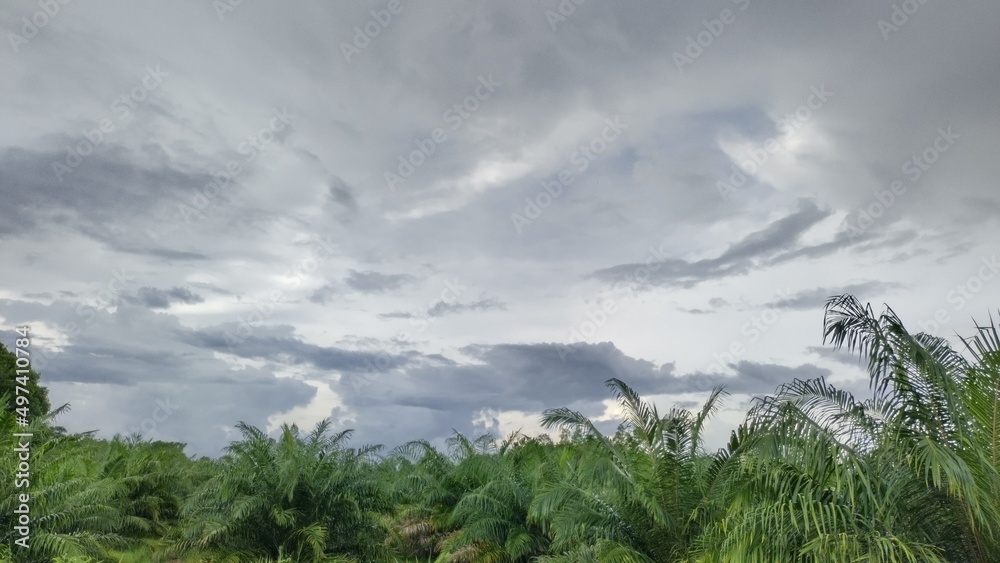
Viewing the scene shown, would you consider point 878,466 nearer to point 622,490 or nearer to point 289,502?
point 622,490

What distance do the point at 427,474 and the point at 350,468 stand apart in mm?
7390

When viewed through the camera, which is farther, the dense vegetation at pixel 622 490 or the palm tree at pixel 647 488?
the palm tree at pixel 647 488

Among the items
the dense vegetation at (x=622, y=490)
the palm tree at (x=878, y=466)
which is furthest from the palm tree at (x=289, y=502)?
the palm tree at (x=878, y=466)

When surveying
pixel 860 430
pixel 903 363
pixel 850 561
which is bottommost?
pixel 850 561

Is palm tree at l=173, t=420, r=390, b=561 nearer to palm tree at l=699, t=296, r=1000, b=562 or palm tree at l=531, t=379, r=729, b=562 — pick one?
palm tree at l=531, t=379, r=729, b=562

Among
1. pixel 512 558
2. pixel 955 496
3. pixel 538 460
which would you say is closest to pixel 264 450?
pixel 512 558

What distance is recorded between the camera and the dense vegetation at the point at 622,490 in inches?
355

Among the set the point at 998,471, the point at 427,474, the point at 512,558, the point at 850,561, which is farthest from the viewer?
the point at 427,474

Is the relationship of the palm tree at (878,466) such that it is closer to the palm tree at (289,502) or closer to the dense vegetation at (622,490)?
the dense vegetation at (622,490)

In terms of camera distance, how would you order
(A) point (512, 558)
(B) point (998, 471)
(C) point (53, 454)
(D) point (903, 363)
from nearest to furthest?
(B) point (998, 471) → (D) point (903, 363) → (C) point (53, 454) → (A) point (512, 558)

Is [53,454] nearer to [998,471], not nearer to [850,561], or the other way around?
[850,561]

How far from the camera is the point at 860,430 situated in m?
10.0

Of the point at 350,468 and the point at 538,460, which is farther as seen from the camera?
the point at 538,460

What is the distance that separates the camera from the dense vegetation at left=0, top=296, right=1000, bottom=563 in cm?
901
